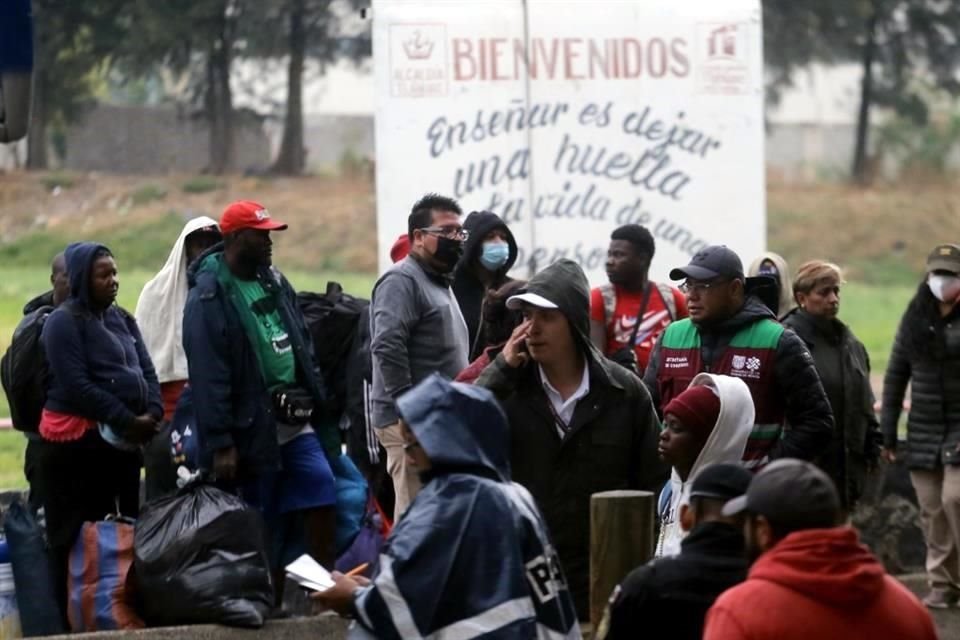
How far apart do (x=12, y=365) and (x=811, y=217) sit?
18192mm

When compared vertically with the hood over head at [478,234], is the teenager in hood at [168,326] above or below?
below

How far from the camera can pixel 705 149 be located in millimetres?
11977

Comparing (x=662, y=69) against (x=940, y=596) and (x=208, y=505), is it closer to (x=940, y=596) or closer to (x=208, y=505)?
(x=940, y=596)

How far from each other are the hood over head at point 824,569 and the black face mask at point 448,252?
4.35 m

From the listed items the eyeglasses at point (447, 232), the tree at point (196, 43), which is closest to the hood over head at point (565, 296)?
the eyeglasses at point (447, 232)

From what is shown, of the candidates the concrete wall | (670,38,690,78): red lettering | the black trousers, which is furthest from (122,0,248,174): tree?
the black trousers

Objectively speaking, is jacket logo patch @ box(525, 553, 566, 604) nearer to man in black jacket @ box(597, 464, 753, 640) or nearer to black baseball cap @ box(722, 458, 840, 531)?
man in black jacket @ box(597, 464, 753, 640)

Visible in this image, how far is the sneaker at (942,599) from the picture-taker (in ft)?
30.9

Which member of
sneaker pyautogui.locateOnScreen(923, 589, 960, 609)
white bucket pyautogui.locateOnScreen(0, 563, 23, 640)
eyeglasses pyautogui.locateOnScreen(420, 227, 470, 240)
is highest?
eyeglasses pyautogui.locateOnScreen(420, 227, 470, 240)

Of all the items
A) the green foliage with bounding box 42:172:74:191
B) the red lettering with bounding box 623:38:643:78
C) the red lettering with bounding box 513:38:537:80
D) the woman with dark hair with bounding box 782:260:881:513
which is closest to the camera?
the woman with dark hair with bounding box 782:260:881:513

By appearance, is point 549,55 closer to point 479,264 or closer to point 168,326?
point 479,264

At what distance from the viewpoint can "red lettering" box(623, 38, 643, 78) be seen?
11.9 meters

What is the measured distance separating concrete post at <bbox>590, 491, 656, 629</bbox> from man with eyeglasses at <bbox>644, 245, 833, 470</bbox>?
1.42 metres

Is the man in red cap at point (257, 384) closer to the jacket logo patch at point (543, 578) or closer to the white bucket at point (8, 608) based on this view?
the white bucket at point (8, 608)
